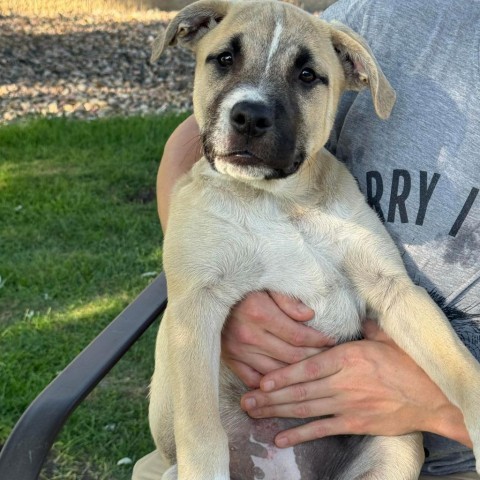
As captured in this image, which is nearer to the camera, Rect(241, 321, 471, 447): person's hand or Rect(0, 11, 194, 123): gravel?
Rect(241, 321, 471, 447): person's hand

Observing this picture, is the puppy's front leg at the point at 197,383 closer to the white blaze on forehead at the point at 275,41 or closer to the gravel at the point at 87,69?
the white blaze on forehead at the point at 275,41

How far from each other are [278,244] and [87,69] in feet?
21.7

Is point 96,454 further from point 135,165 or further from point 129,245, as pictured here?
point 135,165

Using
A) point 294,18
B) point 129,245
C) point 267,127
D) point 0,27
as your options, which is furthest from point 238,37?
point 0,27

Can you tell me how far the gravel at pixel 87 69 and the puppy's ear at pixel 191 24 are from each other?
499 centimetres

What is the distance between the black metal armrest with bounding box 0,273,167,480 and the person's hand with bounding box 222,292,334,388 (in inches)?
10.7

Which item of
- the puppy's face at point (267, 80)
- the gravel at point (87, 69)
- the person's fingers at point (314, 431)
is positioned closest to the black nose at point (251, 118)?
the puppy's face at point (267, 80)

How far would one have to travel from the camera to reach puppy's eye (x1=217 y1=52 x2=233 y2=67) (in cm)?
235

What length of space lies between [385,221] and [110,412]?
181 centimetres

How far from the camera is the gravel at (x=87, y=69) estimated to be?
7672mm

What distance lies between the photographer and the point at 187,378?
2191 mm

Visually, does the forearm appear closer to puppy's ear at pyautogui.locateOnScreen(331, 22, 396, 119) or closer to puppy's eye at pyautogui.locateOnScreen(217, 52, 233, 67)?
puppy's eye at pyautogui.locateOnScreen(217, 52, 233, 67)

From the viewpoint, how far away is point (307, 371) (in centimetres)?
236

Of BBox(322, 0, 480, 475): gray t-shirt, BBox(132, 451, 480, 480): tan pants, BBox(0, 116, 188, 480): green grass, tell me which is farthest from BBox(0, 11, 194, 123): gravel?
BBox(322, 0, 480, 475): gray t-shirt
